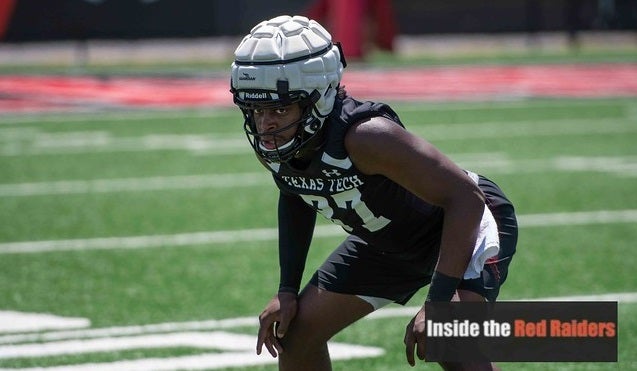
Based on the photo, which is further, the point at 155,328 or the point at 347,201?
the point at 155,328

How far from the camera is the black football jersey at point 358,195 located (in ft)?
14.0

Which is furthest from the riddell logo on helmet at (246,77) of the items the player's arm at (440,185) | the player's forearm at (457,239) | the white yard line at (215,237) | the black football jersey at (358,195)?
the white yard line at (215,237)

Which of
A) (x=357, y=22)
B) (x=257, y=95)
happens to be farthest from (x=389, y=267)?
(x=357, y=22)

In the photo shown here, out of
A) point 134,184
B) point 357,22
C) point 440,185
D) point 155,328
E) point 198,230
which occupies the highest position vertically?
point 440,185

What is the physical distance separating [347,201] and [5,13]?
20.5m

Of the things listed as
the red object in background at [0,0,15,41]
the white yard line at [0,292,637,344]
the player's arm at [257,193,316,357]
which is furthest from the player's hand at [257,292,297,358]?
the red object in background at [0,0,15,41]

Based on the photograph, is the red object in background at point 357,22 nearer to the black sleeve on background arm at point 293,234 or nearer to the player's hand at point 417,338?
the black sleeve on background arm at point 293,234

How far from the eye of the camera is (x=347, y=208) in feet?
14.6

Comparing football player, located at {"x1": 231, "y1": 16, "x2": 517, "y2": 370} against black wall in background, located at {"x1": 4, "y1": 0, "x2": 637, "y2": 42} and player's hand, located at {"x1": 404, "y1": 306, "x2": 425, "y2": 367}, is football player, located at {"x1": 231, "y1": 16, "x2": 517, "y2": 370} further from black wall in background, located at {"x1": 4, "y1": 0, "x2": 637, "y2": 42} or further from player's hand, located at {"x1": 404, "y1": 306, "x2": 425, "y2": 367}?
black wall in background, located at {"x1": 4, "y1": 0, "x2": 637, "y2": 42}

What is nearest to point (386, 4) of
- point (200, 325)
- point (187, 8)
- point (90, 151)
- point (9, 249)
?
point (187, 8)

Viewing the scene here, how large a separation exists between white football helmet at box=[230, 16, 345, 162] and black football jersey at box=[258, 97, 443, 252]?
0.26ft

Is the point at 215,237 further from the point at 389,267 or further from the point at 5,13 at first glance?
the point at 5,13

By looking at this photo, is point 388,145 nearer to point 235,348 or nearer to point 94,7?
point 235,348

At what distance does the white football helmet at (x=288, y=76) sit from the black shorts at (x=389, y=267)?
572 mm
